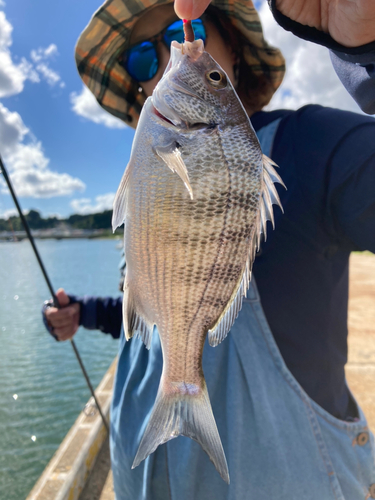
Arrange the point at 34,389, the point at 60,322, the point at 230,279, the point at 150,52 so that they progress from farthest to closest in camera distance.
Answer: the point at 34,389 < the point at 60,322 < the point at 150,52 < the point at 230,279

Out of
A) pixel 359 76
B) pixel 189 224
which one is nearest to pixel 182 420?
pixel 189 224

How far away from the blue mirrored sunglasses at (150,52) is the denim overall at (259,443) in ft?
4.10

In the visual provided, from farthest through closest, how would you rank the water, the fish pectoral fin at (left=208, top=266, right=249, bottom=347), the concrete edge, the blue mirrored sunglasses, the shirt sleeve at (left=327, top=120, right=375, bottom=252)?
the water, the concrete edge, the blue mirrored sunglasses, the shirt sleeve at (left=327, top=120, right=375, bottom=252), the fish pectoral fin at (left=208, top=266, right=249, bottom=347)

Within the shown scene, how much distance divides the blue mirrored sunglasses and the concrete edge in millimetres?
3103

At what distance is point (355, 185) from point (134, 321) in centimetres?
91

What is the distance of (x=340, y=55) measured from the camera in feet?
3.50

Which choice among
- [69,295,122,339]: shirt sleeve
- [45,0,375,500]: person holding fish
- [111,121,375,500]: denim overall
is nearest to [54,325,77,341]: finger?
[69,295,122,339]: shirt sleeve

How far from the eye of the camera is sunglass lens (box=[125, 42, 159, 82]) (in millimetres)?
1688

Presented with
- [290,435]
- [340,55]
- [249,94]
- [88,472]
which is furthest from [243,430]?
[88,472]

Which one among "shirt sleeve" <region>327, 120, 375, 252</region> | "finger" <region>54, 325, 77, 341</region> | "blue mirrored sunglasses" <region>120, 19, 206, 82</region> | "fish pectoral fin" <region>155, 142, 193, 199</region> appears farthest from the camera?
"finger" <region>54, 325, 77, 341</region>

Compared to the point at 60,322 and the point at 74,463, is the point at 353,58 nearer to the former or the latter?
the point at 60,322

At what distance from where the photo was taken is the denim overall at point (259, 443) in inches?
47.1

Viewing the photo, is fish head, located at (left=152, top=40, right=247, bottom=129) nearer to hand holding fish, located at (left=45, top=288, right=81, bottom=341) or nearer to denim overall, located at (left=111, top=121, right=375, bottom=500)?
denim overall, located at (left=111, top=121, right=375, bottom=500)

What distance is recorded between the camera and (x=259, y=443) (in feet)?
4.00
